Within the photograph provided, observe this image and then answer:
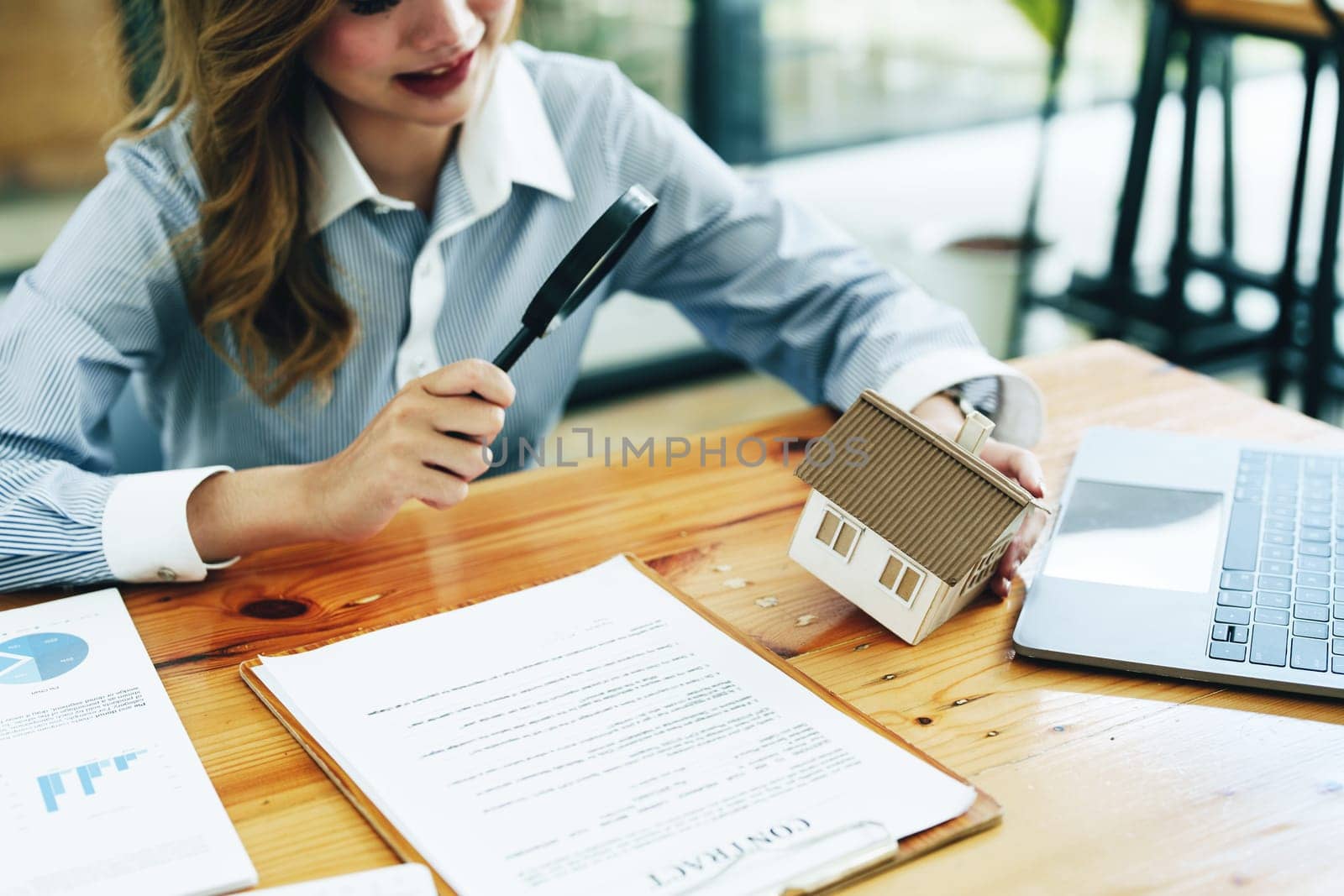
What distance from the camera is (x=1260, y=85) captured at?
3.89 m

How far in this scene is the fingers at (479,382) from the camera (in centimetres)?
86

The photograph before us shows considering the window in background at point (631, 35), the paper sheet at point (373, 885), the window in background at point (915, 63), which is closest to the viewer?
the paper sheet at point (373, 885)

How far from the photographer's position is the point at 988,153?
3.62 meters

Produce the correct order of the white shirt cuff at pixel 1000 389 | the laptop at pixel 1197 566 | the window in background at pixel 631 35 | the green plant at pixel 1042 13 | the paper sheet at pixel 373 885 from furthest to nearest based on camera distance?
the green plant at pixel 1042 13 < the window in background at pixel 631 35 < the white shirt cuff at pixel 1000 389 < the laptop at pixel 1197 566 < the paper sheet at pixel 373 885

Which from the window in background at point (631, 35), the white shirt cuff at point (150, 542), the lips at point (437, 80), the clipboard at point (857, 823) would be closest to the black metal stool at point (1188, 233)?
the window in background at point (631, 35)

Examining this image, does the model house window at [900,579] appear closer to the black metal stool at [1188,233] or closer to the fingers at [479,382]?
the fingers at [479,382]

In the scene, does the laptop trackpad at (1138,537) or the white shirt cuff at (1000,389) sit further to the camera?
the white shirt cuff at (1000,389)

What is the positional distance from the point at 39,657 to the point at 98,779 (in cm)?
16

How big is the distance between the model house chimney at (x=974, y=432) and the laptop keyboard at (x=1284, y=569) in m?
0.18

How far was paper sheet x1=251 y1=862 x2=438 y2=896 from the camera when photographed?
0.58m

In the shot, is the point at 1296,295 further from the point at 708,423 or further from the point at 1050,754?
the point at 1050,754

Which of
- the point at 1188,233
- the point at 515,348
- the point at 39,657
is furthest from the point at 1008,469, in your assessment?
the point at 1188,233

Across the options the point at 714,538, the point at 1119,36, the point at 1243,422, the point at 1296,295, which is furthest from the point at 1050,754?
the point at 1119,36

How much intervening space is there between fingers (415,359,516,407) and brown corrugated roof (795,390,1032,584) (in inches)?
8.0
